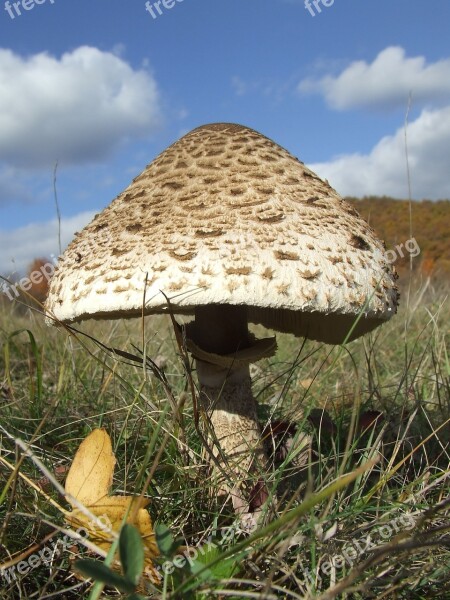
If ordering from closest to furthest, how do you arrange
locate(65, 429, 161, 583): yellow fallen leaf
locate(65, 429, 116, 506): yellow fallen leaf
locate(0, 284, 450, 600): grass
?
locate(0, 284, 450, 600): grass → locate(65, 429, 161, 583): yellow fallen leaf → locate(65, 429, 116, 506): yellow fallen leaf

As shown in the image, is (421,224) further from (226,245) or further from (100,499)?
(100,499)

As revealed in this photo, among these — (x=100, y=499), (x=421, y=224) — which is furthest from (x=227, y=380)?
(x=421, y=224)

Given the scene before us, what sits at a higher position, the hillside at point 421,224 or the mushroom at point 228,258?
the hillside at point 421,224

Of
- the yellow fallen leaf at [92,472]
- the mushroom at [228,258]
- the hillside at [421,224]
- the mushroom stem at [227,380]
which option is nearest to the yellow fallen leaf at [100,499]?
the yellow fallen leaf at [92,472]

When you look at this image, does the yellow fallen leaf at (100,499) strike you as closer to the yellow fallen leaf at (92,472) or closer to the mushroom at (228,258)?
the yellow fallen leaf at (92,472)

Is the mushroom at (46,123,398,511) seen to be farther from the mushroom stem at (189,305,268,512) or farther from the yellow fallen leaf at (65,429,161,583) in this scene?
the yellow fallen leaf at (65,429,161,583)

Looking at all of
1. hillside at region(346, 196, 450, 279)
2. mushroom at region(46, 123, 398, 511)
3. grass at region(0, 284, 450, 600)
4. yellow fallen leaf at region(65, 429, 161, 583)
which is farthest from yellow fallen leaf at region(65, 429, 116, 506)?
hillside at region(346, 196, 450, 279)

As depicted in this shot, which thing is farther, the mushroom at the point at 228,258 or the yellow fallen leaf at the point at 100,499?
the mushroom at the point at 228,258
